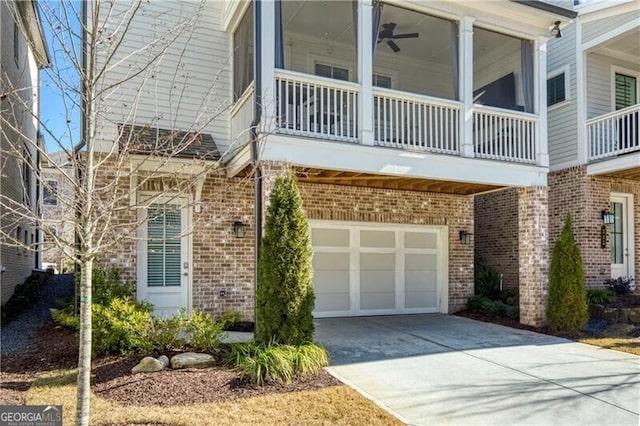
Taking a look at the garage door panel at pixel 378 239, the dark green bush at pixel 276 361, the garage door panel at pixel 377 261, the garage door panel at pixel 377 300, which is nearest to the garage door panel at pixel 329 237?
the garage door panel at pixel 378 239

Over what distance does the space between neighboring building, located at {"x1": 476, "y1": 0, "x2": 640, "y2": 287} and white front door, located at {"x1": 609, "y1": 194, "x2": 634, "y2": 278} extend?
0.08 ft

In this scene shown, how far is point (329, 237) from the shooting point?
9805mm

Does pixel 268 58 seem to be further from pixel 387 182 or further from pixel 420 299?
pixel 420 299

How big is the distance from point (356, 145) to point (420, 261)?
174 inches

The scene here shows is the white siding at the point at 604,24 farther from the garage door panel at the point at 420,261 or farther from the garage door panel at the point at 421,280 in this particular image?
the garage door panel at the point at 421,280

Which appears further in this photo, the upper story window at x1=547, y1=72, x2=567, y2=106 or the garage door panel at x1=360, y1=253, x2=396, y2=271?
the upper story window at x1=547, y1=72, x2=567, y2=106

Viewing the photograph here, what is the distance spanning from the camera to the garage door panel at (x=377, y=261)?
1008cm

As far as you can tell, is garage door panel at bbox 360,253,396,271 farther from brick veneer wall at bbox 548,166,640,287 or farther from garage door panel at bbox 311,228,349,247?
brick veneer wall at bbox 548,166,640,287

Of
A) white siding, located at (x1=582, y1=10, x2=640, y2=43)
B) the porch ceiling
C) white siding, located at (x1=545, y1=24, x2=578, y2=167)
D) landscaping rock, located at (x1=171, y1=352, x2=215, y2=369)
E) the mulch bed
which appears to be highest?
white siding, located at (x1=582, y1=10, x2=640, y2=43)

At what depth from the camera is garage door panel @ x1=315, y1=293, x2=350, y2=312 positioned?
9.65 m

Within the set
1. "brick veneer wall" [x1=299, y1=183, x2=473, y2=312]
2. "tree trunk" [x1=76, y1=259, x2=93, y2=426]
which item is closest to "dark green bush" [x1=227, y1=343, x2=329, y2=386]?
"tree trunk" [x1=76, y1=259, x2=93, y2=426]

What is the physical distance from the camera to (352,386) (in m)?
5.22

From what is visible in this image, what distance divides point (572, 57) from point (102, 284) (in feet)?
37.3

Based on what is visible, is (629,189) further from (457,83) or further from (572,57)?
(457,83)
